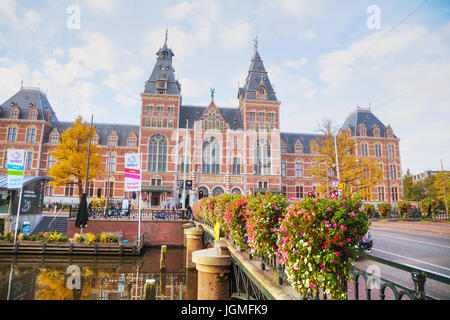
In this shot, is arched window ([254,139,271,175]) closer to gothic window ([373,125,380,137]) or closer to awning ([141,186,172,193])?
awning ([141,186,172,193])

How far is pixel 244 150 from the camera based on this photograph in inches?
1507

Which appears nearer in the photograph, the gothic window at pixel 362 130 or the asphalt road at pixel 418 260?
the asphalt road at pixel 418 260

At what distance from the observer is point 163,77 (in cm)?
3869

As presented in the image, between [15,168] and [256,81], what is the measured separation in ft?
110

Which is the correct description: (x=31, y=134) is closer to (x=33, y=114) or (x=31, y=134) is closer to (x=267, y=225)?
(x=33, y=114)

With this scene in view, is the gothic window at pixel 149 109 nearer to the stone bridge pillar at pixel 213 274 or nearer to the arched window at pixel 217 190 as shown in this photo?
the arched window at pixel 217 190

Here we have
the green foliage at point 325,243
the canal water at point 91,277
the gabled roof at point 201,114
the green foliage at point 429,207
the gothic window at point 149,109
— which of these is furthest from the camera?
the gabled roof at point 201,114

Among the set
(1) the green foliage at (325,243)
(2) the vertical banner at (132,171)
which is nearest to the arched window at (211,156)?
(2) the vertical banner at (132,171)

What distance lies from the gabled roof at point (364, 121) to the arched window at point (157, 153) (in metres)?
31.0

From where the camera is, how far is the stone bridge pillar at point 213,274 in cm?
809

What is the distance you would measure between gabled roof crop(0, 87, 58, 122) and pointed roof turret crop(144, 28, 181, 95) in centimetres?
1686
